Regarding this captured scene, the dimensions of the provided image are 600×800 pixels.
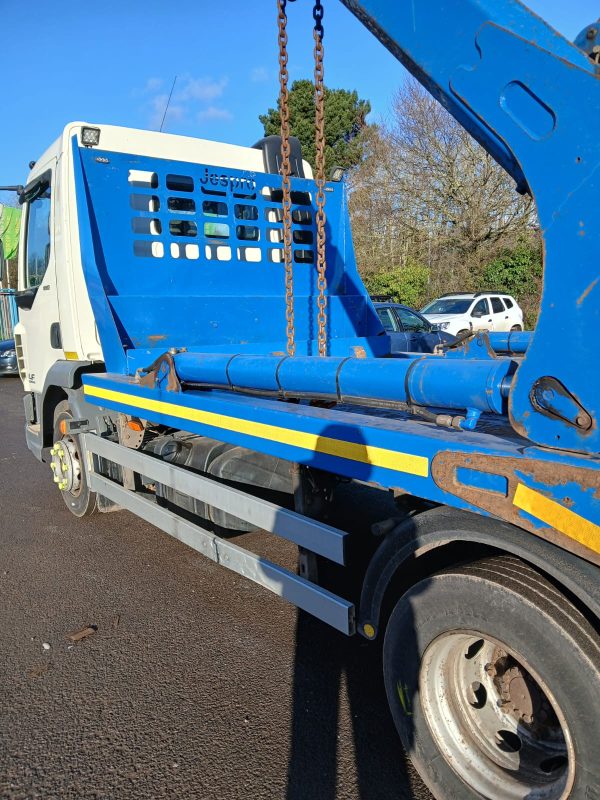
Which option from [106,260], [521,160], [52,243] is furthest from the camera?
[52,243]

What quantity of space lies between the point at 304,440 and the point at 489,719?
1.26 meters

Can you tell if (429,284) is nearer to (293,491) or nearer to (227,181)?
(227,181)

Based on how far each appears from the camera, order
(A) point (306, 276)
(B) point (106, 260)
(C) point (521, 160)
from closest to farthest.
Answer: (C) point (521, 160) < (B) point (106, 260) < (A) point (306, 276)

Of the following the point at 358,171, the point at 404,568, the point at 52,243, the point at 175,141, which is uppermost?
the point at 358,171

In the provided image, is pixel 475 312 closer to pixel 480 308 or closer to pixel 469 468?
pixel 480 308

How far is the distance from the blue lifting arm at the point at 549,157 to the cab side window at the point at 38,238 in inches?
160

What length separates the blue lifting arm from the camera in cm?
162

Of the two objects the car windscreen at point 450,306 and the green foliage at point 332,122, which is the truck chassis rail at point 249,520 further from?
the green foliage at point 332,122

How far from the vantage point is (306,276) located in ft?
17.8

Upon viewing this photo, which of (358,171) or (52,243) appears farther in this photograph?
(358,171)

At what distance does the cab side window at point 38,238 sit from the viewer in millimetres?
4965

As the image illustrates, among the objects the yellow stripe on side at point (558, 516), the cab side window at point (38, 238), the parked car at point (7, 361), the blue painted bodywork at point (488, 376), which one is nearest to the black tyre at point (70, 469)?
the cab side window at point (38, 238)

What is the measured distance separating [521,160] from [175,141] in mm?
3908

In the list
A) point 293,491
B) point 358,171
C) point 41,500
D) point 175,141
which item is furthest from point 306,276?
point 358,171
